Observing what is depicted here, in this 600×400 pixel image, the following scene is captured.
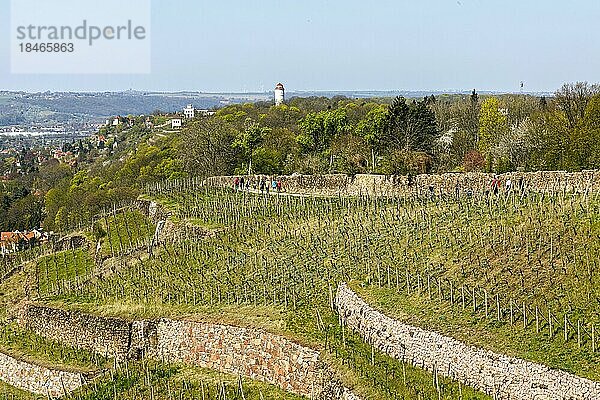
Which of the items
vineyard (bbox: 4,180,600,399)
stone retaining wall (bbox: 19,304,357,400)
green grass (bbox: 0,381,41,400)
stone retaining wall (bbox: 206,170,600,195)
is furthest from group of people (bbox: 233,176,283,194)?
green grass (bbox: 0,381,41,400)

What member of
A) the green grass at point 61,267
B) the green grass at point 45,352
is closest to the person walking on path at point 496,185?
the green grass at point 45,352

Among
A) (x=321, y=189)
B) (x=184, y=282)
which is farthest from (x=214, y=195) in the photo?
(x=184, y=282)

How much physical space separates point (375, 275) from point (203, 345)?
5.50 m

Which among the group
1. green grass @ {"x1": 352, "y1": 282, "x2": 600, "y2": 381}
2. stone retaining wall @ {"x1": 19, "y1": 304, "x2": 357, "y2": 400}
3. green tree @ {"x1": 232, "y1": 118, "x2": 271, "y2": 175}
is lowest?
stone retaining wall @ {"x1": 19, "y1": 304, "x2": 357, "y2": 400}

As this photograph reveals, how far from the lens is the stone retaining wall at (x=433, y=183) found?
3322 cm

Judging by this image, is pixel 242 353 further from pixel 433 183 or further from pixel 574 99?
pixel 574 99

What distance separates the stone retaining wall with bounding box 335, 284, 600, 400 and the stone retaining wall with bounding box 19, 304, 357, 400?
1789 mm

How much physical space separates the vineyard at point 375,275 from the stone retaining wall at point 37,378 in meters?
1.63

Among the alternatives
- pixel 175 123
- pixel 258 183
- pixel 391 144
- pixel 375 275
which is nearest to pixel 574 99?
pixel 391 144

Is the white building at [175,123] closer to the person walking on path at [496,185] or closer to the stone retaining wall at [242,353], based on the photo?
the person walking on path at [496,185]

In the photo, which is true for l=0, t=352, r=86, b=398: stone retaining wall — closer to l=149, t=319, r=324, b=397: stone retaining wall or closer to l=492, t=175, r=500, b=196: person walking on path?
l=149, t=319, r=324, b=397: stone retaining wall

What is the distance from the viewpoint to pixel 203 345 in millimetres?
22062

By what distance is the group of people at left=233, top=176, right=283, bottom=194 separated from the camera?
43250 millimetres

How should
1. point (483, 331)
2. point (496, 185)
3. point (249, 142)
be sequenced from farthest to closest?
point (249, 142)
point (496, 185)
point (483, 331)
